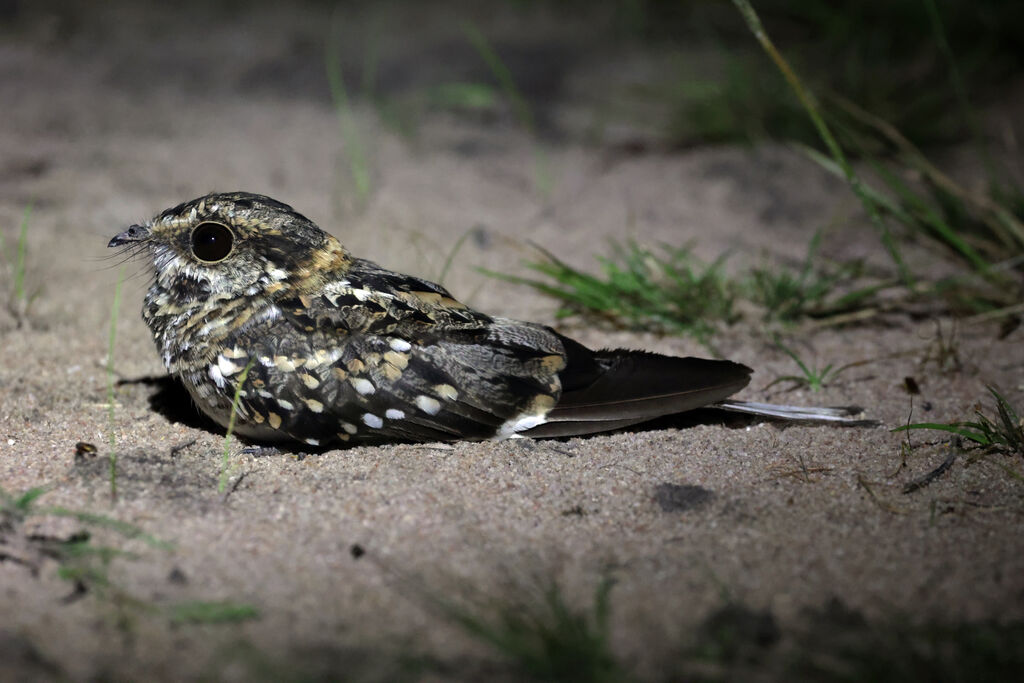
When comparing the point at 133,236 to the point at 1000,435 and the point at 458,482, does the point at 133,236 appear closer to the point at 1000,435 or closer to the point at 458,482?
the point at 458,482

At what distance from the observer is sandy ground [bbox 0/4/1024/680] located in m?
1.60

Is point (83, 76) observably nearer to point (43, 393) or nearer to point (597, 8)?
point (43, 393)

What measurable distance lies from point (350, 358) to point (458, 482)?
1.46 feet

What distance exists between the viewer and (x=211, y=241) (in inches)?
94.1

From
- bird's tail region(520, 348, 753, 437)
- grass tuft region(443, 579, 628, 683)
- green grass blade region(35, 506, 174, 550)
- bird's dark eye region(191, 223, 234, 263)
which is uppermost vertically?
bird's dark eye region(191, 223, 234, 263)

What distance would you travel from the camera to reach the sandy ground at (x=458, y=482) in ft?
5.24

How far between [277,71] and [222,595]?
4.66 metres

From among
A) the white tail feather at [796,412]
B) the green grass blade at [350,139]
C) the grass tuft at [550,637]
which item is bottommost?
the grass tuft at [550,637]

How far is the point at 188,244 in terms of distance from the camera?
2.43 metres

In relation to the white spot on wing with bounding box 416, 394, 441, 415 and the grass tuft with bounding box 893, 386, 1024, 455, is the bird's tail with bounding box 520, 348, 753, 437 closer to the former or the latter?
the white spot on wing with bounding box 416, 394, 441, 415

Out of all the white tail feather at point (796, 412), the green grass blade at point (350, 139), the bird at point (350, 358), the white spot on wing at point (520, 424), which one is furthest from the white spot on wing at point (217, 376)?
the green grass blade at point (350, 139)

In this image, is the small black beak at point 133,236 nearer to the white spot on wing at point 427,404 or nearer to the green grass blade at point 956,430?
the white spot on wing at point 427,404

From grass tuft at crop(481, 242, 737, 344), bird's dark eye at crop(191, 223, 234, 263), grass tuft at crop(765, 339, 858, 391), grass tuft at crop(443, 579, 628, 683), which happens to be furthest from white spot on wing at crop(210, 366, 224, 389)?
grass tuft at crop(765, 339, 858, 391)

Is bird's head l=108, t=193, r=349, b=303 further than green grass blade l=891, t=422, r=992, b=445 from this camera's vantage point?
Yes
